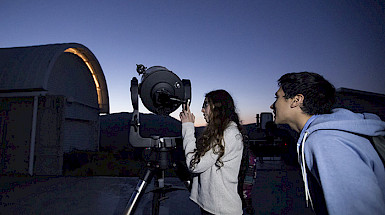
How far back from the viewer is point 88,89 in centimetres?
1075

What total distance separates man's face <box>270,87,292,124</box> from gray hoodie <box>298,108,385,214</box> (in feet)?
1.33

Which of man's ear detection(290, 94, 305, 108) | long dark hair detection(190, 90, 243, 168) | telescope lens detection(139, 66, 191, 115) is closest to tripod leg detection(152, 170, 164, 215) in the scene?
long dark hair detection(190, 90, 243, 168)

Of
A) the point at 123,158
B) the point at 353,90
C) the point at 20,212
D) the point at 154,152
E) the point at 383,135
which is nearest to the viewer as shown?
the point at 383,135

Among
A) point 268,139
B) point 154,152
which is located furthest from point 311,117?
point 268,139

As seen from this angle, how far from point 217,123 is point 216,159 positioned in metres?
0.33

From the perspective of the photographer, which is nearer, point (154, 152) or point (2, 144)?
point (154, 152)

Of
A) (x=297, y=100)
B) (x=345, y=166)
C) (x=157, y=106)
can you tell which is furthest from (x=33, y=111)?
(x=345, y=166)

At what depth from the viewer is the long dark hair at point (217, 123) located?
1.75 meters

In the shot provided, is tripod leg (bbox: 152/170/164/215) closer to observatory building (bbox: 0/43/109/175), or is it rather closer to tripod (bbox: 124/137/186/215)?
tripod (bbox: 124/137/186/215)

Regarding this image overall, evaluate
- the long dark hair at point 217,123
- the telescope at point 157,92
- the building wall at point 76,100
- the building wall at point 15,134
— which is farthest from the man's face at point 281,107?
the building wall at point 15,134

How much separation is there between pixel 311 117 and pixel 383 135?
0.36 meters

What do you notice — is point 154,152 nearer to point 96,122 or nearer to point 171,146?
point 171,146

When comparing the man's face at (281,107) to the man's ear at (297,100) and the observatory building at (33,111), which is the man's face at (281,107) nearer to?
the man's ear at (297,100)

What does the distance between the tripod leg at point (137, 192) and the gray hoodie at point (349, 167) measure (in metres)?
1.39
